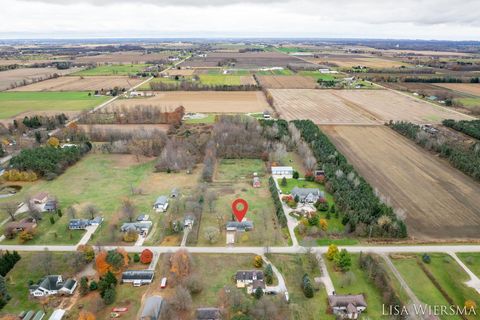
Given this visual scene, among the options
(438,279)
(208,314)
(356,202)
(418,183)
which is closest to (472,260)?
(438,279)

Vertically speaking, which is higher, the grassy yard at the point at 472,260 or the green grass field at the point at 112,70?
the green grass field at the point at 112,70

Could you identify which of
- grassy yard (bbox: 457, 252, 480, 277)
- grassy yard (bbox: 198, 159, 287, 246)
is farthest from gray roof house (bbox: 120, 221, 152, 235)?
grassy yard (bbox: 457, 252, 480, 277)

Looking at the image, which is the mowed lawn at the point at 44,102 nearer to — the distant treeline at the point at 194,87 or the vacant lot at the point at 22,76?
the vacant lot at the point at 22,76

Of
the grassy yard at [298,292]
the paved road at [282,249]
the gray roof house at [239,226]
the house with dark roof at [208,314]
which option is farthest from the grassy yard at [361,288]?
the house with dark roof at [208,314]

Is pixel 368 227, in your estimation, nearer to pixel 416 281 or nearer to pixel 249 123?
pixel 416 281

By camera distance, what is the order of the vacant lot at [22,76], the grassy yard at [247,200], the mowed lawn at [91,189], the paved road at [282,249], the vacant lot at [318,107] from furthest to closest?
the vacant lot at [22,76], the vacant lot at [318,107], the mowed lawn at [91,189], the grassy yard at [247,200], the paved road at [282,249]

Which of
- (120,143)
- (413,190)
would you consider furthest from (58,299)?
(413,190)
